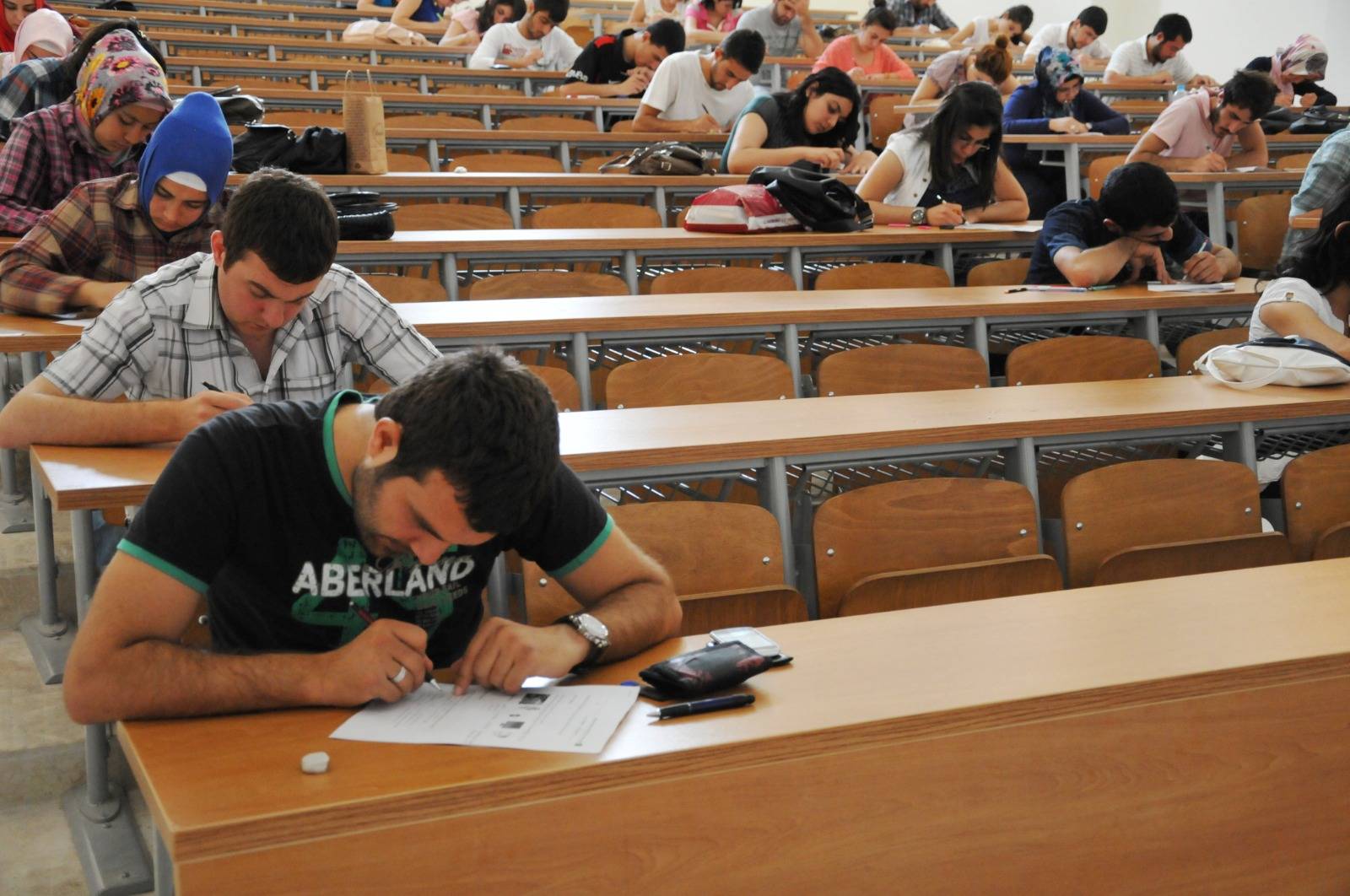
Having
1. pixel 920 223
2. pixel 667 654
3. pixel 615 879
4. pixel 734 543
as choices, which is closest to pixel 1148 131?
pixel 920 223

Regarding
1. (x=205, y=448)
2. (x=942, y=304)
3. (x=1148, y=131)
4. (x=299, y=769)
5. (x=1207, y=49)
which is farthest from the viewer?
(x=1207, y=49)

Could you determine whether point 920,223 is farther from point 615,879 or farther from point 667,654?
point 615,879

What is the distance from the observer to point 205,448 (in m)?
1.28

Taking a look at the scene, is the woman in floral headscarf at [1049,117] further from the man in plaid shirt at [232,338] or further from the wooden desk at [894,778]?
the wooden desk at [894,778]

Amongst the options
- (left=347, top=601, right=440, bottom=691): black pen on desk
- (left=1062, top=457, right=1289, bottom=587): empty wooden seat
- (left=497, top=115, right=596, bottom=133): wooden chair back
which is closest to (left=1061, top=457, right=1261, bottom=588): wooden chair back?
(left=1062, top=457, right=1289, bottom=587): empty wooden seat

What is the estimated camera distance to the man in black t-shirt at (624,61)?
645 centimetres

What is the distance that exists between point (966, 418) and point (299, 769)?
1518 mm

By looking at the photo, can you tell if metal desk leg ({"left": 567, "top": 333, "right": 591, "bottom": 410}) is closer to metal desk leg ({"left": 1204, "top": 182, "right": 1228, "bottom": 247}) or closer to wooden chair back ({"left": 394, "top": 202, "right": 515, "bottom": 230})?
wooden chair back ({"left": 394, "top": 202, "right": 515, "bottom": 230})

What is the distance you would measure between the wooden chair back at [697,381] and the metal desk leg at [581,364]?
125mm

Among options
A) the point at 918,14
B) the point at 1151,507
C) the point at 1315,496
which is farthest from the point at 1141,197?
the point at 918,14

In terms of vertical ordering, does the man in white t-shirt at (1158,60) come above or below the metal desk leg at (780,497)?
above

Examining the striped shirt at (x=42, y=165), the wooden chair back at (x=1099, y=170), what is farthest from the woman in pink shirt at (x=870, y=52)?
the striped shirt at (x=42, y=165)

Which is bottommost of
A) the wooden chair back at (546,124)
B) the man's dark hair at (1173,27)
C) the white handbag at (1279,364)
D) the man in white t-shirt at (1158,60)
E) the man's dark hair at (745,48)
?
the white handbag at (1279,364)

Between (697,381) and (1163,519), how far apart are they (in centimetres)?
94
